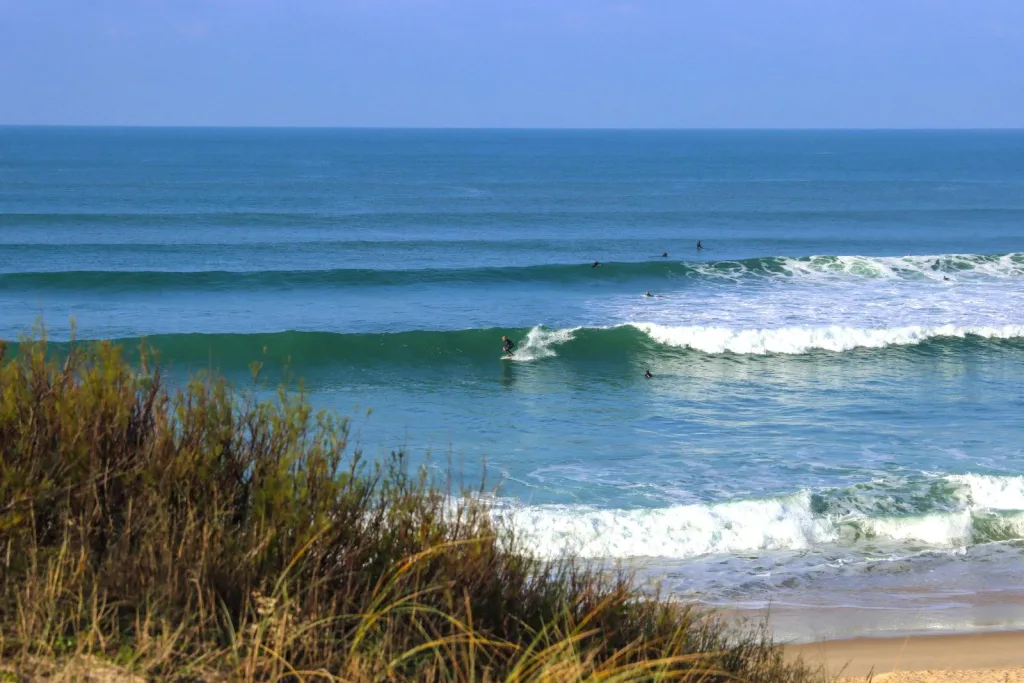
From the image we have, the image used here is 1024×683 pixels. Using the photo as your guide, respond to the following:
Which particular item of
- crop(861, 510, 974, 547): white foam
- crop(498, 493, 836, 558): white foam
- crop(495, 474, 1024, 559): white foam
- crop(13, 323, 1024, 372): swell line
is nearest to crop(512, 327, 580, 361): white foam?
crop(13, 323, 1024, 372): swell line

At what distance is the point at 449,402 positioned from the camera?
59.9 ft

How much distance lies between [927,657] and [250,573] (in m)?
6.09

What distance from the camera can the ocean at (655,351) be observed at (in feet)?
36.2

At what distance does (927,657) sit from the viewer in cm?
849

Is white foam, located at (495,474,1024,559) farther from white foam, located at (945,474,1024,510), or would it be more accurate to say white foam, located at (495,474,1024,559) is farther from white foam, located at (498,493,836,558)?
white foam, located at (945,474,1024,510)

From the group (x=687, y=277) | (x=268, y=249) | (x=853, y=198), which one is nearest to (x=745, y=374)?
(x=687, y=277)

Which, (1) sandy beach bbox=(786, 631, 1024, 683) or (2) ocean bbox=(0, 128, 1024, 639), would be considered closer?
(1) sandy beach bbox=(786, 631, 1024, 683)

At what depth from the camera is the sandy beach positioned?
26.0 feet

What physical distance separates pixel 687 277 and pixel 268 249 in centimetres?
1311

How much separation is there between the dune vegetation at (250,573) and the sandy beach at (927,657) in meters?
3.22

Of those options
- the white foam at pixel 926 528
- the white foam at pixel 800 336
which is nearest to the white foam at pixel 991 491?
the white foam at pixel 926 528

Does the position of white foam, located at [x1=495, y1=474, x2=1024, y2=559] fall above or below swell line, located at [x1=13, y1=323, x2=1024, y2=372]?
below

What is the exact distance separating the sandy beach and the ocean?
11.4 inches

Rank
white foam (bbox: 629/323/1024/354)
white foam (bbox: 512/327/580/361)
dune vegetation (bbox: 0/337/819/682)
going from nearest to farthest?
dune vegetation (bbox: 0/337/819/682), white foam (bbox: 512/327/580/361), white foam (bbox: 629/323/1024/354)
